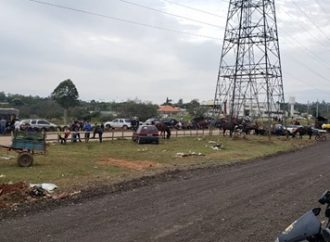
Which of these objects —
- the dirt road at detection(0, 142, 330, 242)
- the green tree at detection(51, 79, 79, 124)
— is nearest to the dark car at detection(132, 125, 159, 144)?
the dirt road at detection(0, 142, 330, 242)

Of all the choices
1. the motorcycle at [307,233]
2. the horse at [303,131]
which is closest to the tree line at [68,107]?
the horse at [303,131]

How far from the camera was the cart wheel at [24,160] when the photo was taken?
23.1 m

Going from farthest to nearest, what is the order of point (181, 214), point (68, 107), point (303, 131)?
1. point (68, 107)
2. point (303, 131)
3. point (181, 214)

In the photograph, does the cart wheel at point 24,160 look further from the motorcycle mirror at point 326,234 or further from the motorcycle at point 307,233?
the motorcycle mirror at point 326,234

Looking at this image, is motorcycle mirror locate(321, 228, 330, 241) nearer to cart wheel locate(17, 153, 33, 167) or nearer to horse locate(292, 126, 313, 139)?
cart wheel locate(17, 153, 33, 167)

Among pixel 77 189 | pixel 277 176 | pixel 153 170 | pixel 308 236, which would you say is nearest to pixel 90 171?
pixel 153 170

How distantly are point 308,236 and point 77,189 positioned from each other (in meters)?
11.9

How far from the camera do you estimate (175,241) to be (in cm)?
913

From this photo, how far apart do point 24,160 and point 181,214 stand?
13.1 meters

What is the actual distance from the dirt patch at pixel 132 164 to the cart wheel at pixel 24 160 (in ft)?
11.2

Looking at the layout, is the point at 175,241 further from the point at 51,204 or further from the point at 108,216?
the point at 51,204

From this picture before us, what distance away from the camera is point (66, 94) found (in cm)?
11894

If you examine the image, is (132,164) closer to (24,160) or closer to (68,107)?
(24,160)

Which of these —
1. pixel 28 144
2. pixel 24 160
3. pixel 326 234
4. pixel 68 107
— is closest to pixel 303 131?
pixel 28 144
